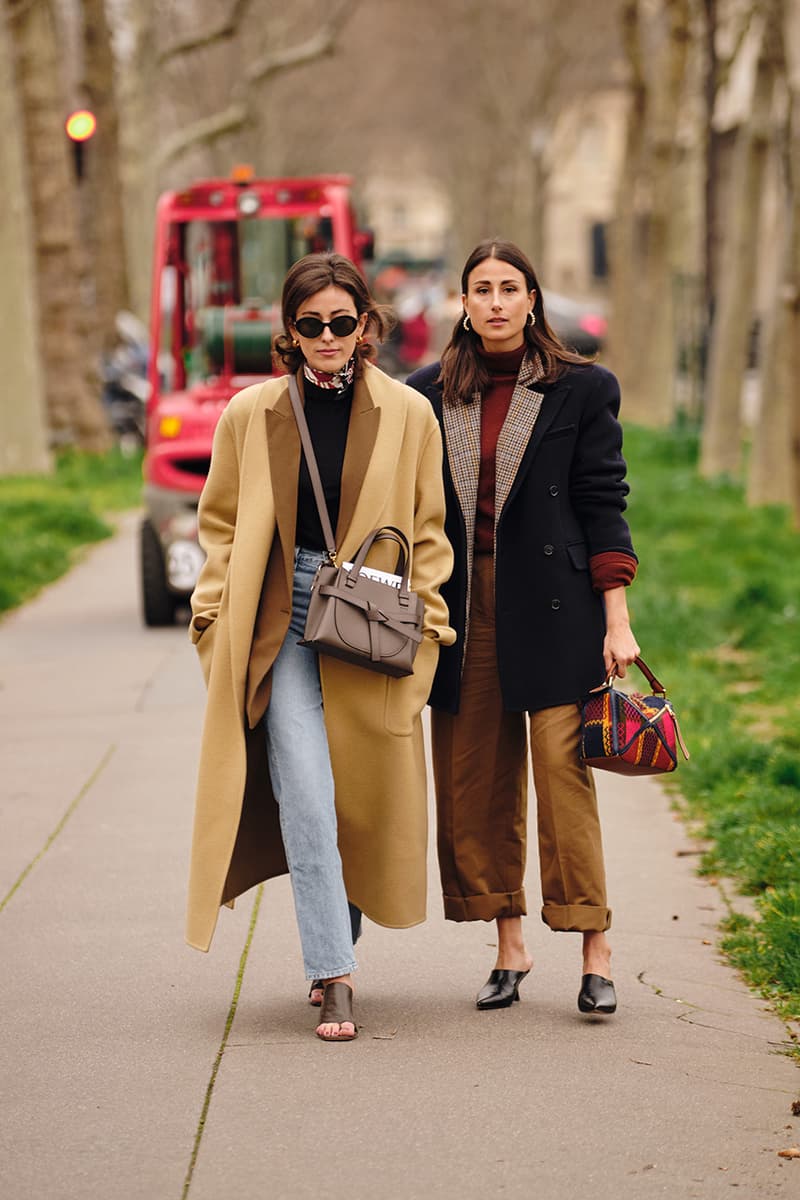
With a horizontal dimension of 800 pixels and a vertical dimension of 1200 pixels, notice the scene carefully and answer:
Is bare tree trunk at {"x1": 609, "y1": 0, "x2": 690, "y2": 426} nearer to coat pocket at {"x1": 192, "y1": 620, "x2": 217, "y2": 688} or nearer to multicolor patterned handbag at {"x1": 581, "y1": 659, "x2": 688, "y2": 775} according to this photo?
multicolor patterned handbag at {"x1": 581, "y1": 659, "x2": 688, "y2": 775}

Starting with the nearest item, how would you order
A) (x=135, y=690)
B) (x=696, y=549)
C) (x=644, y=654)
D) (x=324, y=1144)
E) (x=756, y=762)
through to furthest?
1. (x=324, y=1144)
2. (x=756, y=762)
3. (x=135, y=690)
4. (x=644, y=654)
5. (x=696, y=549)

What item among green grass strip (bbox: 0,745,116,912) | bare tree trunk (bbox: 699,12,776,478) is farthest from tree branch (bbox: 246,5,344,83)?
green grass strip (bbox: 0,745,116,912)

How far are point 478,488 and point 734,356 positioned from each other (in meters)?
13.9

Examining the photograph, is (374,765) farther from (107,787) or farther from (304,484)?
(107,787)

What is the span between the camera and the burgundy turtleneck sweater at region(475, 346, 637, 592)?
191 inches

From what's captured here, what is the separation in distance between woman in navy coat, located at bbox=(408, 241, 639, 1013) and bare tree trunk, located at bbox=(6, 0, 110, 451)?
17867 mm

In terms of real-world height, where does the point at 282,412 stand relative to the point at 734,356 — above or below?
above

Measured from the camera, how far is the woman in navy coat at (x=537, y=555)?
4828 millimetres

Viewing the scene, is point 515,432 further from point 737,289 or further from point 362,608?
point 737,289

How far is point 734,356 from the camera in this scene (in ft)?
60.3

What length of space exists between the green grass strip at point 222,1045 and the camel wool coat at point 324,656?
0.27 m

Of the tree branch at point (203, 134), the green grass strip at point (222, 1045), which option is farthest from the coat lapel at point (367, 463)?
the tree branch at point (203, 134)

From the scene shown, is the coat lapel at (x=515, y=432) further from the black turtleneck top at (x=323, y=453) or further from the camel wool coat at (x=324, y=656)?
the black turtleneck top at (x=323, y=453)

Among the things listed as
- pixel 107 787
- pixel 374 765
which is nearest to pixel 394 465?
pixel 374 765
